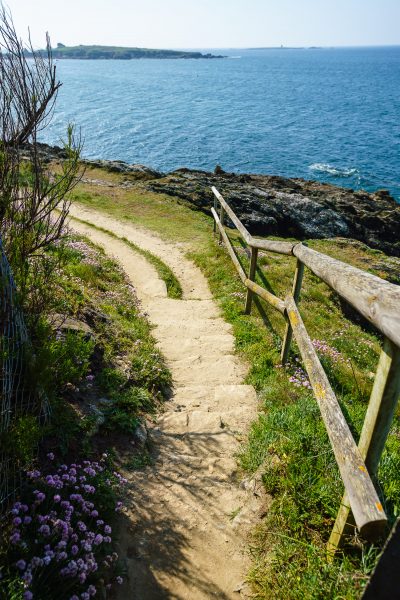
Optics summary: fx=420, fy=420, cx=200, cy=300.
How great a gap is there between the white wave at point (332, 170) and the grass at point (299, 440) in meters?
34.7

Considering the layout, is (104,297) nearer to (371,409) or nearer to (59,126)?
(371,409)

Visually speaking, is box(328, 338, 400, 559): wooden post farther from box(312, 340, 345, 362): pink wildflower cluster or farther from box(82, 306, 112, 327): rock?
box(82, 306, 112, 327): rock

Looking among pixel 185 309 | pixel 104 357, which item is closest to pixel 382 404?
pixel 104 357

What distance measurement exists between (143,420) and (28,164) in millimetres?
3538

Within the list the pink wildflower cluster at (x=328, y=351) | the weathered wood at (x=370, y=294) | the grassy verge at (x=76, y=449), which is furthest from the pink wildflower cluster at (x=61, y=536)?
the pink wildflower cluster at (x=328, y=351)

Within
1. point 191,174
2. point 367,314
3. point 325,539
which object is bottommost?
point 191,174

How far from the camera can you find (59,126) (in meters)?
70.8

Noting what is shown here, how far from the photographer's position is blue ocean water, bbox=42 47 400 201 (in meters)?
46.9

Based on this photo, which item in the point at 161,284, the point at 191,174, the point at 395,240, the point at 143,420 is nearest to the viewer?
the point at 143,420

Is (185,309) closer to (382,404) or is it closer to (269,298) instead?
(269,298)

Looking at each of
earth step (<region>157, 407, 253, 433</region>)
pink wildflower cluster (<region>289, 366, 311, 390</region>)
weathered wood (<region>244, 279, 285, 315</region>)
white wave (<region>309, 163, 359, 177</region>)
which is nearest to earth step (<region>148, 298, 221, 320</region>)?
weathered wood (<region>244, 279, 285, 315</region>)

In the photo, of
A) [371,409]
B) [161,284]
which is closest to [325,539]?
[371,409]

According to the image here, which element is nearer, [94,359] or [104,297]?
[94,359]

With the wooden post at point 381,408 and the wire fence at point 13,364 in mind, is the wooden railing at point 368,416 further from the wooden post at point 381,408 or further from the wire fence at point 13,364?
the wire fence at point 13,364
